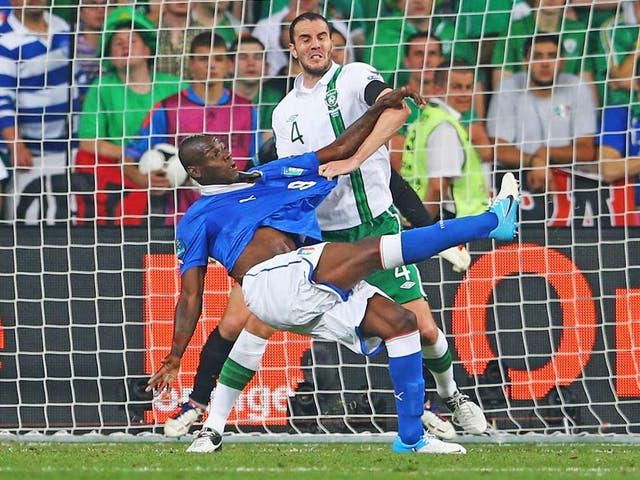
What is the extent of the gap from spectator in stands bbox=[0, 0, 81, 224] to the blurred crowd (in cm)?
1

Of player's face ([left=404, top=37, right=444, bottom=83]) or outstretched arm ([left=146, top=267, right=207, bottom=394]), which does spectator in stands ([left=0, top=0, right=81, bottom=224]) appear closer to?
player's face ([left=404, top=37, right=444, bottom=83])

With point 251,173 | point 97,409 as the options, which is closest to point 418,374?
point 251,173

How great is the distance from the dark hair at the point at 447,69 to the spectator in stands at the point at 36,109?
2.73 metres

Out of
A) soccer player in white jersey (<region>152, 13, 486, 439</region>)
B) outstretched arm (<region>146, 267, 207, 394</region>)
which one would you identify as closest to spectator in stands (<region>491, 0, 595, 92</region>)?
soccer player in white jersey (<region>152, 13, 486, 439</region>)

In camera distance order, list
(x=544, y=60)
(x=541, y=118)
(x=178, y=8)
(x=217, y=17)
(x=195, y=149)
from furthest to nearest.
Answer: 1. (x=217, y=17)
2. (x=178, y=8)
3. (x=541, y=118)
4. (x=544, y=60)
5. (x=195, y=149)

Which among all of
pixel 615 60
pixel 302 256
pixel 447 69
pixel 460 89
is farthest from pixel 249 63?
pixel 302 256

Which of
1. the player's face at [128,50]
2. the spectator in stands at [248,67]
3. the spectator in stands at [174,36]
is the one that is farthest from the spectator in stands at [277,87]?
the player's face at [128,50]

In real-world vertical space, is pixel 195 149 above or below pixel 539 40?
below

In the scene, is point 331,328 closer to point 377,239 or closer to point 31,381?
point 377,239

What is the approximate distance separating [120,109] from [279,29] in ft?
4.52

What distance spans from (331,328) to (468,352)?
249 centimetres

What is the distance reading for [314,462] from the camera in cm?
645

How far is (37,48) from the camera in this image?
396 inches

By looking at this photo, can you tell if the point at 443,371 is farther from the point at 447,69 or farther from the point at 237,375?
the point at 447,69
